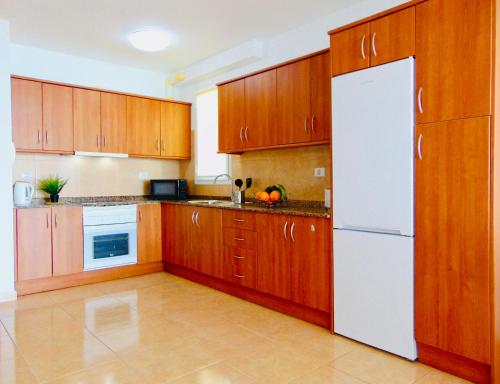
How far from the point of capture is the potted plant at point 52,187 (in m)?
4.20

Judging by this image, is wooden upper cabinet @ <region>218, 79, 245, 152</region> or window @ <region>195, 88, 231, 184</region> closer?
wooden upper cabinet @ <region>218, 79, 245, 152</region>

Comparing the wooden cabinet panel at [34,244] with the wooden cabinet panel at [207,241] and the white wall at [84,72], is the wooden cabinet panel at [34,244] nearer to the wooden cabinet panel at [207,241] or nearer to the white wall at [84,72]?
the wooden cabinet panel at [207,241]

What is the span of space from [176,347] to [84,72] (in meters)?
3.62

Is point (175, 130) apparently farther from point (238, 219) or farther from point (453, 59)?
point (453, 59)

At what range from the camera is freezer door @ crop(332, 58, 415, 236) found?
225 cm

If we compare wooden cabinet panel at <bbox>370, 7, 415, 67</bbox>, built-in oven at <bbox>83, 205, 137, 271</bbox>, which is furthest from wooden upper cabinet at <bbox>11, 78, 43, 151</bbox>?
wooden cabinet panel at <bbox>370, 7, 415, 67</bbox>

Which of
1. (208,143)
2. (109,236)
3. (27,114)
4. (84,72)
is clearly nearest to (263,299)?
(109,236)

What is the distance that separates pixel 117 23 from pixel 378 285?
3.27 metres

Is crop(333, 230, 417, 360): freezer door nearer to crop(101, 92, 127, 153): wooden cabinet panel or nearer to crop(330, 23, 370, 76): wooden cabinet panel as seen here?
crop(330, 23, 370, 76): wooden cabinet panel

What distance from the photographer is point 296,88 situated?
338cm

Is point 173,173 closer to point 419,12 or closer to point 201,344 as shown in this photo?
point 201,344

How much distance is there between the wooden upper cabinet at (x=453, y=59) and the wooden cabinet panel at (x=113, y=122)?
11.4ft

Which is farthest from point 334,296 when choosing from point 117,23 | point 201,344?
point 117,23

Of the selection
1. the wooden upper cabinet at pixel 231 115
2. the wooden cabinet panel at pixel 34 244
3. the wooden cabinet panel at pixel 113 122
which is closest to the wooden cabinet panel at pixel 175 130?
the wooden cabinet panel at pixel 113 122
